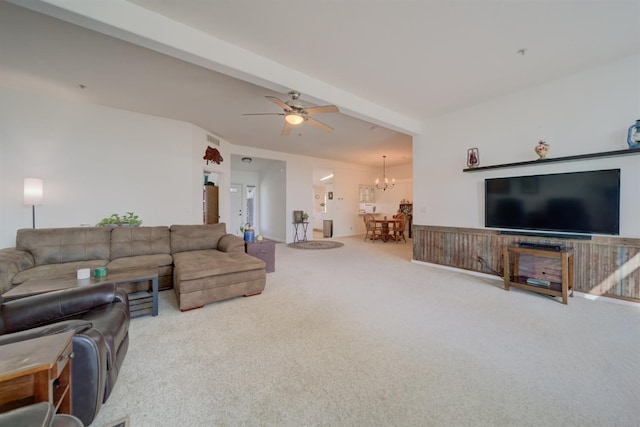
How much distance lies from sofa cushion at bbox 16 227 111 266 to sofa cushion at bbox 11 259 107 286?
0.16 m

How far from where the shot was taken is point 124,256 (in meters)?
3.44

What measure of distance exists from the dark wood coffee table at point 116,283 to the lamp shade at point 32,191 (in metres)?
1.69

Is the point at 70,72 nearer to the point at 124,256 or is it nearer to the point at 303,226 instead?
the point at 124,256

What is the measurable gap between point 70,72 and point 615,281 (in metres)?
7.30

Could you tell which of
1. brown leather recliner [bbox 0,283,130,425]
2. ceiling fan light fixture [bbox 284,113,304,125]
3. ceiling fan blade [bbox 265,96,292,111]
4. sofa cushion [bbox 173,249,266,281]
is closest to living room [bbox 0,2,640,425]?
brown leather recliner [bbox 0,283,130,425]

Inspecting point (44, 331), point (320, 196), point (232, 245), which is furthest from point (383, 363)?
point (320, 196)

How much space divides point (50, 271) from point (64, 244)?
0.59m

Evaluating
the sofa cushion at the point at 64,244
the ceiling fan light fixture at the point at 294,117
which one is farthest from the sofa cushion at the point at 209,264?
the ceiling fan light fixture at the point at 294,117

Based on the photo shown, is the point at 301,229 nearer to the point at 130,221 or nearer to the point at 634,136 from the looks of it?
the point at 130,221

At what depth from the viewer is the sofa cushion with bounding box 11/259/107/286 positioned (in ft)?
8.50

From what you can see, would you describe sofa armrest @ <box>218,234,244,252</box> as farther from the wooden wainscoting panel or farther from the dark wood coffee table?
the wooden wainscoting panel

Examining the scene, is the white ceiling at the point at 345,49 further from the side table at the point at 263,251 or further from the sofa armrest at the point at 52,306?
the side table at the point at 263,251

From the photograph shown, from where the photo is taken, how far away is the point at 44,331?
124cm

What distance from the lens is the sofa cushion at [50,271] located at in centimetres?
259
